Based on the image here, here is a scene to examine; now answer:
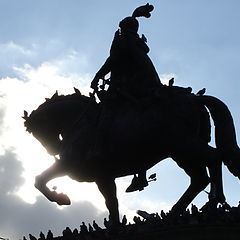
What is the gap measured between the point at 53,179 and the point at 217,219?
11.1ft

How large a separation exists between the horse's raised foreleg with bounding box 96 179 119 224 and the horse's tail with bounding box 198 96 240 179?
6.97ft

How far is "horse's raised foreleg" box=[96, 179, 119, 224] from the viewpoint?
12.1 meters

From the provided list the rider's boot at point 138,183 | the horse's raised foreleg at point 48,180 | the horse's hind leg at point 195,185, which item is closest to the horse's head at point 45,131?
the horse's raised foreleg at point 48,180

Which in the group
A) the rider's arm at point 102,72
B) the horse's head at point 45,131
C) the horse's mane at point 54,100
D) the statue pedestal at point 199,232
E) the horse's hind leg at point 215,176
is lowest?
the statue pedestal at point 199,232

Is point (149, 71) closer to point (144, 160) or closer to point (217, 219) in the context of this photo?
point (144, 160)

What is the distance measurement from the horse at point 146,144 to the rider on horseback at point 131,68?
236 millimetres

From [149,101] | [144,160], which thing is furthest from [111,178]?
[149,101]

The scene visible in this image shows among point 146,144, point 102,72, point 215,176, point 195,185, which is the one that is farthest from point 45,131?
point 215,176

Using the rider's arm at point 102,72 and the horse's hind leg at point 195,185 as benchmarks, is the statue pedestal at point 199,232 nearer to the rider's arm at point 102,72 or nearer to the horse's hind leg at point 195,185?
the horse's hind leg at point 195,185

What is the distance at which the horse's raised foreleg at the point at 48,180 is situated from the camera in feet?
38.3

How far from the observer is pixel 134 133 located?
11.4 m

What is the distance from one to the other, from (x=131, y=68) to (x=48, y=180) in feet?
→ 8.78

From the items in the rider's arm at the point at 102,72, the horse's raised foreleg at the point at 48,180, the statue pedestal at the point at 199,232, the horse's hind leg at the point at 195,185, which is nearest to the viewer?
the statue pedestal at the point at 199,232

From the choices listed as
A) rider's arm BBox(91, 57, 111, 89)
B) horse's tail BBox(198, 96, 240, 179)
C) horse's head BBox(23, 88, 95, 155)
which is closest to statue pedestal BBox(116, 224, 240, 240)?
horse's tail BBox(198, 96, 240, 179)
